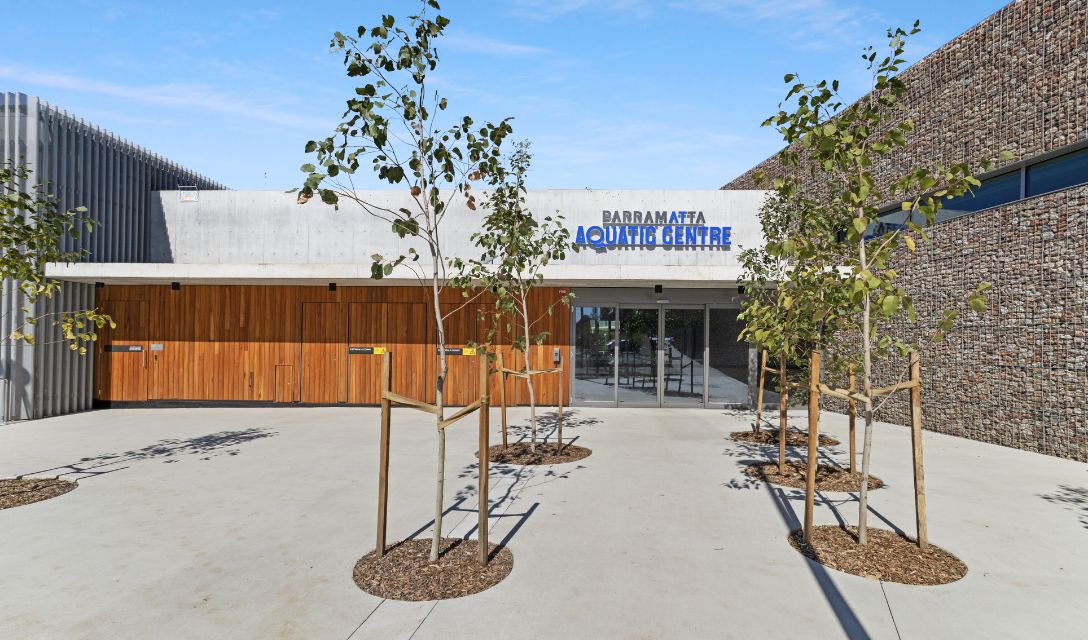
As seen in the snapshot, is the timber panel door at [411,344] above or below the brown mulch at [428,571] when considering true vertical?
above

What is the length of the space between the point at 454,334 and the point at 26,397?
30.1ft

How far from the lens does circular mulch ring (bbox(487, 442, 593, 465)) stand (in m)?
9.23

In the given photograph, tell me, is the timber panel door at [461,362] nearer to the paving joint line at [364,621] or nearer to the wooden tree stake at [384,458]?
the wooden tree stake at [384,458]

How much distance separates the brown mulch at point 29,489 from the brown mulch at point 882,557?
8.52 metres

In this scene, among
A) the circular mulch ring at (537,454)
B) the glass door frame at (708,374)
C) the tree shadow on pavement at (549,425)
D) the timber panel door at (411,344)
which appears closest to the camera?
the circular mulch ring at (537,454)

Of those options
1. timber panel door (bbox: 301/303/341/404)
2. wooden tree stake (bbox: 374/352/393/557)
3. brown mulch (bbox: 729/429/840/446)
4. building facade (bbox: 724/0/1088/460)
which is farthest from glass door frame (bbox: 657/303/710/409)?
wooden tree stake (bbox: 374/352/393/557)

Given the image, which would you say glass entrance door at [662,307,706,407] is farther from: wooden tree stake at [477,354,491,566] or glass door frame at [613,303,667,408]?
wooden tree stake at [477,354,491,566]

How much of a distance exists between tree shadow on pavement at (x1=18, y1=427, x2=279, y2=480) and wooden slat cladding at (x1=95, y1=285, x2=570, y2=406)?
3.41 m

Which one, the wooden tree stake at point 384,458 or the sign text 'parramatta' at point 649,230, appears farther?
the sign text 'parramatta' at point 649,230

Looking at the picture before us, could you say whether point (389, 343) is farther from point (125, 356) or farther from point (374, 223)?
point (125, 356)

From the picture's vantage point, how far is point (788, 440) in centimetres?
1108

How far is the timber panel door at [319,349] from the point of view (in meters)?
15.5

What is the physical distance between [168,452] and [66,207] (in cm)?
687

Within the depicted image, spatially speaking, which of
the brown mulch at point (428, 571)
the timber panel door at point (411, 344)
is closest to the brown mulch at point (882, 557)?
the brown mulch at point (428, 571)
